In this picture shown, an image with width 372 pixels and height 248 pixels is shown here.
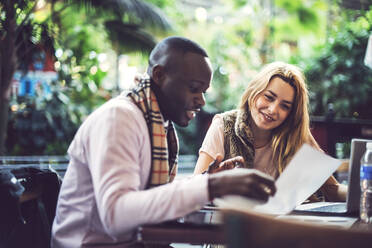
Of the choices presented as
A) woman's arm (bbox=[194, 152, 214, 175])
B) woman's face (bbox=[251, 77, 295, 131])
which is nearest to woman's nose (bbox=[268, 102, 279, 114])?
woman's face (bbox=[251, 77, 295, 131])

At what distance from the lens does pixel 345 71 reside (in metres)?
7.48

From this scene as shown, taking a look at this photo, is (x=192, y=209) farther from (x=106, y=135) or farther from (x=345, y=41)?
(x=345, y=41)

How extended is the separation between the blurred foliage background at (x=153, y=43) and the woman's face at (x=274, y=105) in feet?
13.4

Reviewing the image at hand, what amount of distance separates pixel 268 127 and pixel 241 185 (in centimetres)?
142

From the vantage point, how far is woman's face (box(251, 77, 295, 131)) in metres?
→ 2.58

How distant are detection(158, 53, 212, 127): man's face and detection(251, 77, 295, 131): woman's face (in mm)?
1046

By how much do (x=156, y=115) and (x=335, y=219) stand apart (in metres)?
0.85

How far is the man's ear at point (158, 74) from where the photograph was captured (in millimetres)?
1605

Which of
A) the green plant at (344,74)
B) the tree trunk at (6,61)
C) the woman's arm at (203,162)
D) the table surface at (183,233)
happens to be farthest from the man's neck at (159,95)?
the green plant at (344,74)

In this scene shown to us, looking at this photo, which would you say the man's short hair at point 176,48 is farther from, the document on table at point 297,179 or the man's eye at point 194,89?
the document on table at point 297,179

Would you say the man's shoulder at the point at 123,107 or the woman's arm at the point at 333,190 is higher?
the man's shoulder at the point at 123,107

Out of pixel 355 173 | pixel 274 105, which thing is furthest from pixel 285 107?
pixel 355 173

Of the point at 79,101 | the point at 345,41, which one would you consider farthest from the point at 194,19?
the point at 345,41

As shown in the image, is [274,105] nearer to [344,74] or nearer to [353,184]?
[353,184]
